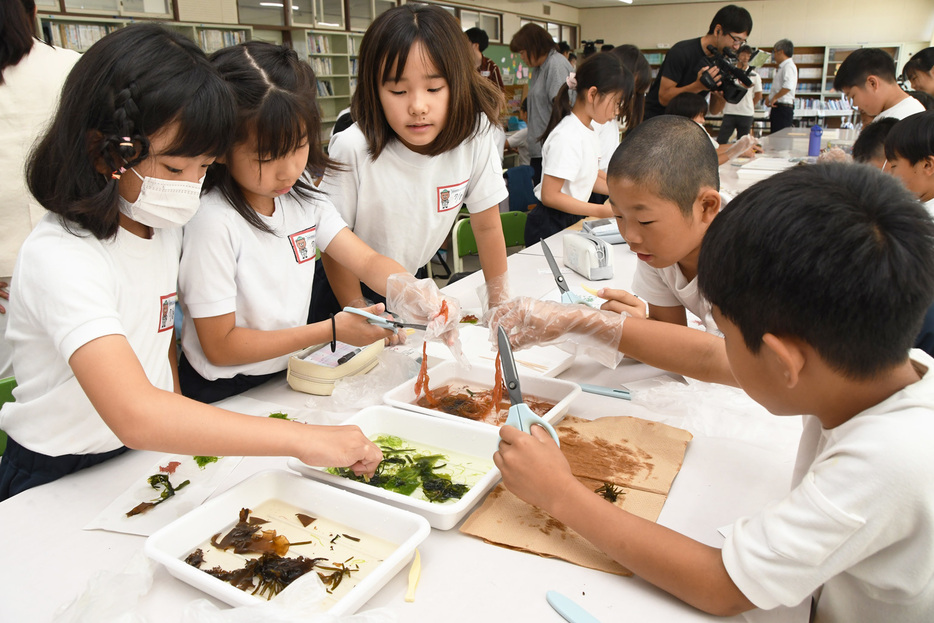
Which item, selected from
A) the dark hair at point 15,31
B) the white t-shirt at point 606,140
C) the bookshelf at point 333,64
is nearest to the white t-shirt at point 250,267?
the dark hair at point 15,31

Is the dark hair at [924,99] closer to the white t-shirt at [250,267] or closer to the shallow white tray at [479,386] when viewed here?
the shallow white tray at [479,386]

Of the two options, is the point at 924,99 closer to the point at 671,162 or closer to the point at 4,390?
the point at 671,162

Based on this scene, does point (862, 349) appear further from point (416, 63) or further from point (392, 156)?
point (392, 156)

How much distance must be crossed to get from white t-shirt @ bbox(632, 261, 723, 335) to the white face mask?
3.70 ft

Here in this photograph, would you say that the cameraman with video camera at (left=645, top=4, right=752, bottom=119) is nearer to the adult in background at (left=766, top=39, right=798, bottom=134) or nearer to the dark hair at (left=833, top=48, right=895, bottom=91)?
the dark hair at (left=833, top=48, right=895, bottom=91)

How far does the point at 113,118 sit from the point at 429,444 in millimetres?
787

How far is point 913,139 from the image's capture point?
2.33m

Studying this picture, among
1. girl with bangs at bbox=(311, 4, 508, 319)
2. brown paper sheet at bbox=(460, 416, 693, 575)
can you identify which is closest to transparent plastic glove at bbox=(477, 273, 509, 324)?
girl with bangs at bbox=(311, 4, 508, 319)

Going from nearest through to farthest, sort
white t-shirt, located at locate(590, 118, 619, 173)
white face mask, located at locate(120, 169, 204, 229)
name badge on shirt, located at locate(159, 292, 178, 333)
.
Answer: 1. white face mask, located at locate(120, 169, 204, 229)
2. name badge on shirt, located at locate(159, 292, 178, 333)
3. white t-shirt, located at locate(590, 118, 619, 173)

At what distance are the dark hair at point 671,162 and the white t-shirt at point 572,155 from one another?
1.59m

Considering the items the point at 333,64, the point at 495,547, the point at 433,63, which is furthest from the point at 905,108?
the point at 333,64

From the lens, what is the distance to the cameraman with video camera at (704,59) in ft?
15.5

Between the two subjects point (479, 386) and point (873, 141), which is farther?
point (873, 141)

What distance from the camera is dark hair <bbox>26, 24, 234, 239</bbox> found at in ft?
3.40
